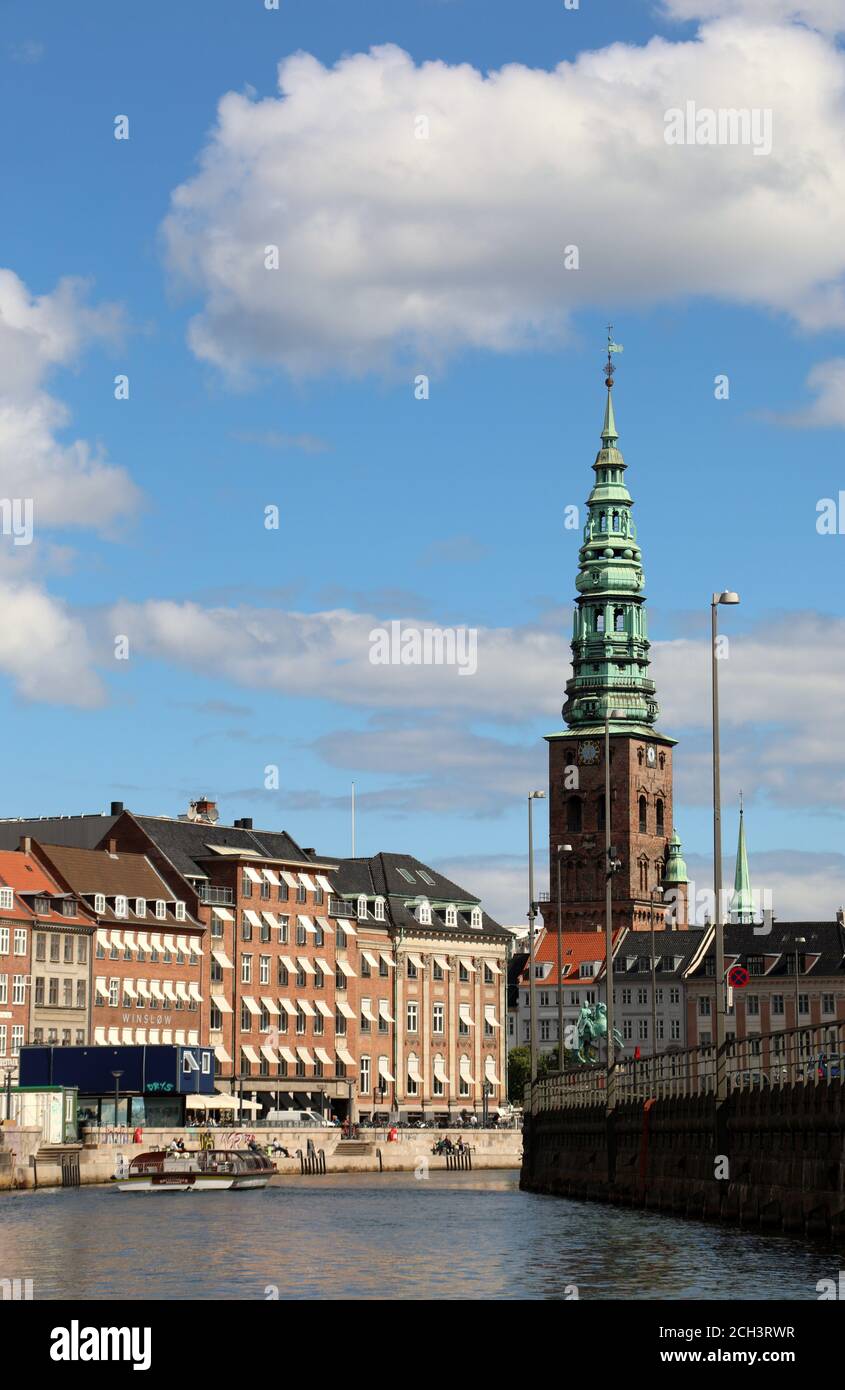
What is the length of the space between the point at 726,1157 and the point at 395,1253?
29.0 feet

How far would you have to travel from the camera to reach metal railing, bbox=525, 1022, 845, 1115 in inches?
2042

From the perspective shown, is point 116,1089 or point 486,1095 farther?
point 486,1095

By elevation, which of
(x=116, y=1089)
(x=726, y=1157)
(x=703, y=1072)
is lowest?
(x=726, y=1157)

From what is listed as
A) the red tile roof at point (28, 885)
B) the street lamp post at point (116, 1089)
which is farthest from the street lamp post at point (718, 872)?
the red tile roof at point (28, 885)

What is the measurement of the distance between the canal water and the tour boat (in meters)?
18.9

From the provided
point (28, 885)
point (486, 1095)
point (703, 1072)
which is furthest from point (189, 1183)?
point (486, 1095)

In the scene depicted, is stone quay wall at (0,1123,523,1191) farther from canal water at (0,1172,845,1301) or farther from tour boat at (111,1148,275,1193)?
canal water at (0,1172,845,1301)

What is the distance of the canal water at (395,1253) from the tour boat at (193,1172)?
1887 centimetres

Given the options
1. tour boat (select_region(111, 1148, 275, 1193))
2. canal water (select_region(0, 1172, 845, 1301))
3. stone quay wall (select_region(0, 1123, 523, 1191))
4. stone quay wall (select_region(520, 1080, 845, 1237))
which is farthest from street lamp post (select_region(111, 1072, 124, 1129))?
stone quay wall (select_region(520, 1080, 845, 1237))

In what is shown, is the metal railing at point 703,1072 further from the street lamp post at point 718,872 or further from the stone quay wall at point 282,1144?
the stone quay wall at point 282,1144

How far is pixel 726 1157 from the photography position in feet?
195

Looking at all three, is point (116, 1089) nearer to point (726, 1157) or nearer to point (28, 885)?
point (28, 885)

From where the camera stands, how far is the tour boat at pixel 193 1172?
106 metres
